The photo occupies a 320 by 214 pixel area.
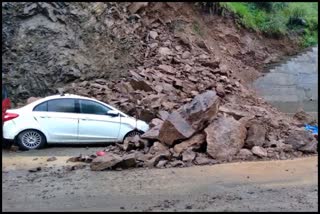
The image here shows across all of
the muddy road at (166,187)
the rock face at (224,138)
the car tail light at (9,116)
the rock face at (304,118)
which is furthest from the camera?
the rock face at (304,118)

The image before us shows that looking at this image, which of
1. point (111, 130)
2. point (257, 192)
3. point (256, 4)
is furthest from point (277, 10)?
Result: point (257, 192)

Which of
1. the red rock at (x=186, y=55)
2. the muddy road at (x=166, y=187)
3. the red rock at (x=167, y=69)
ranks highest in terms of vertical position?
the red rock at (x=186, y=55)

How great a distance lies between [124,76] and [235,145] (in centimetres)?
664

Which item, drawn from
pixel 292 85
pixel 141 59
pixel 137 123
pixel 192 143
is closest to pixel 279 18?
pixel 292 85

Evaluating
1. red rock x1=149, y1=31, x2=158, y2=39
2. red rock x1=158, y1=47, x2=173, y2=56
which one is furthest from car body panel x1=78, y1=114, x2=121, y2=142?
red rock x1=149, y1=31, x2=158, y2=39

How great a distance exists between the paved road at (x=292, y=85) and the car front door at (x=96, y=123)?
7472 millimetres

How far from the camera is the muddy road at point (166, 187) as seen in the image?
6.97m

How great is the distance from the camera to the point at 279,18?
21.8 m

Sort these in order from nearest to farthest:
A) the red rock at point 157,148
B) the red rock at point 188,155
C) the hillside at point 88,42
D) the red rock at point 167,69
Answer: the red rock at point 188,155 → the red rock at point 157,148 → the hillside at point 88,42 → the red rock at point 167,69

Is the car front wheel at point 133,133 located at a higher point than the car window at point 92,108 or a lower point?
lower

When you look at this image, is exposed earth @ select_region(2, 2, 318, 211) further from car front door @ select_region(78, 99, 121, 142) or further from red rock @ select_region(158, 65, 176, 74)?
car front door @ select_region(78, 99, 121, 142)

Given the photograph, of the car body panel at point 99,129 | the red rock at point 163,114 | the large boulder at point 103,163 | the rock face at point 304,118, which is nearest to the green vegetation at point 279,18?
the rock face at point 304,118

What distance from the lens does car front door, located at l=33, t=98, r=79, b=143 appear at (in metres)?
12.2

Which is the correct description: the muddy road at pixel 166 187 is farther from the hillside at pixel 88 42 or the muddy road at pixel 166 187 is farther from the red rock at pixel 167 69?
the red rock at pixel 167 69
